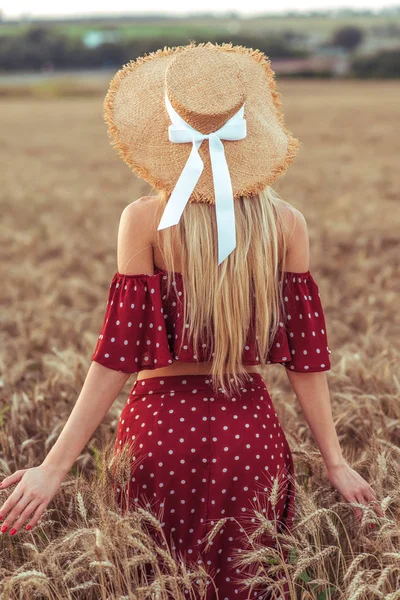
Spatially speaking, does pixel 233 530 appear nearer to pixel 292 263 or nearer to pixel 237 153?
pixel 292 263

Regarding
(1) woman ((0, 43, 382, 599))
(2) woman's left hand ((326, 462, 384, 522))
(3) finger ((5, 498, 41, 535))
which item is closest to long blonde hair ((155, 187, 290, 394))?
(1) woman ((0, 43, 382, 599))

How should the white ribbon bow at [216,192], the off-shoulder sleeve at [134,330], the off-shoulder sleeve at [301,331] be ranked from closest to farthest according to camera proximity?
the white ribbon bow at [216,192] → the off-shoulder sleeve at [134,330] → the off-shoulder sleeve at [301,331]

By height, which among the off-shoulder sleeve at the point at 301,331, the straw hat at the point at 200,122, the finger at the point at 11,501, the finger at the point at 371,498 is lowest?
the finger at the point at 371,498

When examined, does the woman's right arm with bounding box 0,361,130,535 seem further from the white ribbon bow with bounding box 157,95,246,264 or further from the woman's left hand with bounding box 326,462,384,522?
the woman's left hand with bounding box 326,462,384,522

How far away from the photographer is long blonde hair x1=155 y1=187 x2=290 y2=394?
2029 millimetres

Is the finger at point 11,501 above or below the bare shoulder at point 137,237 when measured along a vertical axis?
below

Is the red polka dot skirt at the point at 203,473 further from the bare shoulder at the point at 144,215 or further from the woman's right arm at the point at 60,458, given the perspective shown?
the bare shoulder at the point at 144,215

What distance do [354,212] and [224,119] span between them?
8115 mm

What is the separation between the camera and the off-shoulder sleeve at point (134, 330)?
6.79 ft

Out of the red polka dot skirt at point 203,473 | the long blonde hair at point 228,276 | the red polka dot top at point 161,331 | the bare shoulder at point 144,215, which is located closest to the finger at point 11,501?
the red polka dot skirt at point 203,473

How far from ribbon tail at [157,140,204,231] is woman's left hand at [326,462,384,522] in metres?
0.87

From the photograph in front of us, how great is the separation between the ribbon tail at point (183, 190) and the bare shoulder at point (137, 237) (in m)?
0.12

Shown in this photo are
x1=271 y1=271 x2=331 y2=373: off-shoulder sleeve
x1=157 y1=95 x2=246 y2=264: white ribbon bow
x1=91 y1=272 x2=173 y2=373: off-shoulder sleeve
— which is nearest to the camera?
x1=157 y1=95 x2=246 y2=264: white ribbon bow

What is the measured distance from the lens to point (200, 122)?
1986mm
